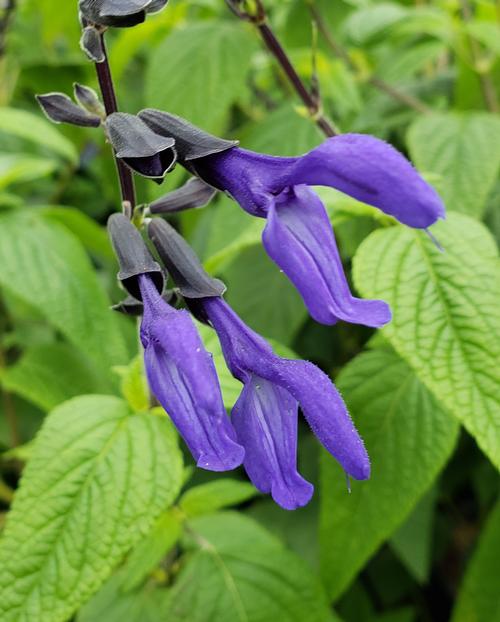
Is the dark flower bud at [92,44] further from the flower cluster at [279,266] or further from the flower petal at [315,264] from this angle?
the flower petal at [315,264]

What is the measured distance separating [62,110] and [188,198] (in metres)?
0.16

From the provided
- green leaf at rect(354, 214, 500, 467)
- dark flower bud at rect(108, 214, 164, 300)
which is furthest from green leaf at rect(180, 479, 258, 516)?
dark flower bud at rect(108, 214, 164, 300)

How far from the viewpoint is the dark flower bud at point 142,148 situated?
632 mm

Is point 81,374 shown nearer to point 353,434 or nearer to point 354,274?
point 354,274

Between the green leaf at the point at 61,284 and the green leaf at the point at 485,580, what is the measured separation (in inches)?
26.9

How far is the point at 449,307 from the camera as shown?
0.88 m

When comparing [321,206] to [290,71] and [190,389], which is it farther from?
[290,71]

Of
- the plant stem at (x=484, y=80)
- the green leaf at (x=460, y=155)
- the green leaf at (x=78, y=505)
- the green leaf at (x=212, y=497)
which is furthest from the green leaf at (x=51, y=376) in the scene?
the plant stem at (x=484, y=80)

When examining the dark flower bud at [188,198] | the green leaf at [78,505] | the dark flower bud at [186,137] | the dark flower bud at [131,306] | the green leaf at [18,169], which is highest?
the dark flower bud at [186,137]

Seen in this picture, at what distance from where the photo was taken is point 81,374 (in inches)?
59.6

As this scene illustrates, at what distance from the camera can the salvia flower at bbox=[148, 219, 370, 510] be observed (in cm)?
60

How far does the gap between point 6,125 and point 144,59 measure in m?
1.23

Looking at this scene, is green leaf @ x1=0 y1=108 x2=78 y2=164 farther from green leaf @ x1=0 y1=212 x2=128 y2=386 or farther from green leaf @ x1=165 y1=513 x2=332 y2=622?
green leaf @ x1=165 y1=513 x2=332 y2=622

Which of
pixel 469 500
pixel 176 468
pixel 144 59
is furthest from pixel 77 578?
pixel 144 59
